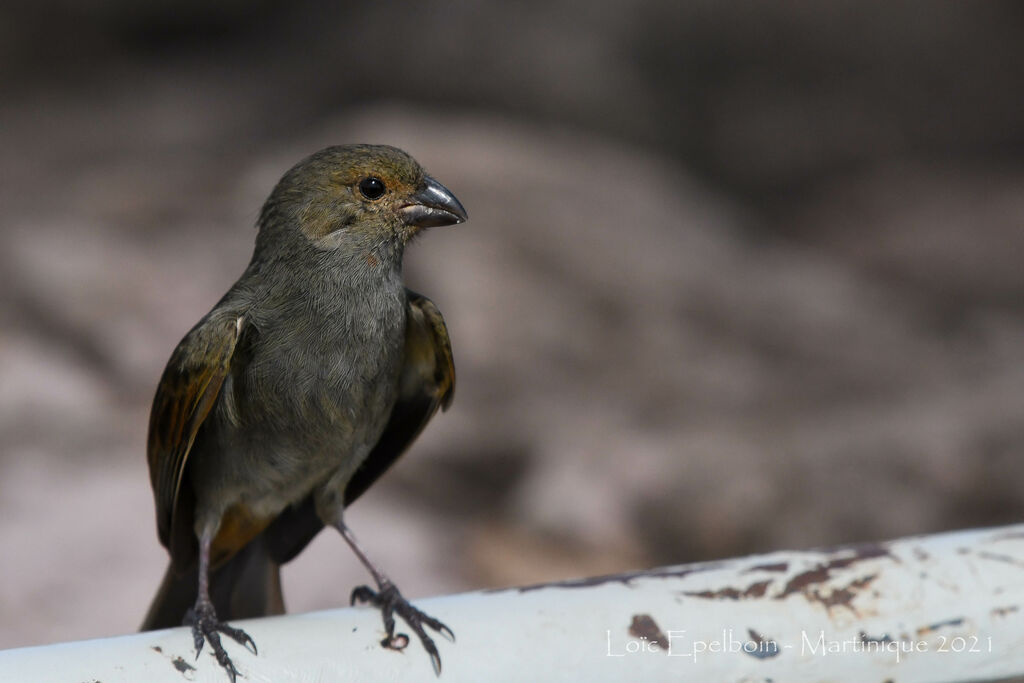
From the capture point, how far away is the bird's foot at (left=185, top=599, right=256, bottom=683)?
242cm

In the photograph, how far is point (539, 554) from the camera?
540 cm

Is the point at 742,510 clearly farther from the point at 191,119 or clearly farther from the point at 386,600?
the point at 191,119

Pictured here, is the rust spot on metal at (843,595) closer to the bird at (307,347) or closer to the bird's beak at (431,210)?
the bird at (307,347)

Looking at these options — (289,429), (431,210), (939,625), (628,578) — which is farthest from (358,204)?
(939,625)

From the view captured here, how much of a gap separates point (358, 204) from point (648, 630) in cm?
114

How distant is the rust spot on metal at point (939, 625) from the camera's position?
2598 millimetres

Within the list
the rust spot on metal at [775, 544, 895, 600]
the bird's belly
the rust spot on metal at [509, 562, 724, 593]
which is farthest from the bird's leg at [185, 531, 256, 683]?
the rust spot on metal at [775, 544, 895, 600]

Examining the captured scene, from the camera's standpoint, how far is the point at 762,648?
8.32 ft

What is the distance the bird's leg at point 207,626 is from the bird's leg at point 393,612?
30 centimetres

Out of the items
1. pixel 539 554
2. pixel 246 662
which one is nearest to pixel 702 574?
pixel 246 662

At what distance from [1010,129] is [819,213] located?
153 centimetres

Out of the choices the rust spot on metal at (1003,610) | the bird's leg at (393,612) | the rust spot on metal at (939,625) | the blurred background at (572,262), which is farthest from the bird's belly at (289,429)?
the blurred background at (572,262)

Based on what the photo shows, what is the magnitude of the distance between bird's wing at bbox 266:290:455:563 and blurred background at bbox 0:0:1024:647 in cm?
165

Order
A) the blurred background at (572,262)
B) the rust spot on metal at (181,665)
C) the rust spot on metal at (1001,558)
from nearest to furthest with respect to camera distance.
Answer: the rust spot on metal at (181,665) → the rust spot on metal at (1001,558) → the blurred background at (572,262)
